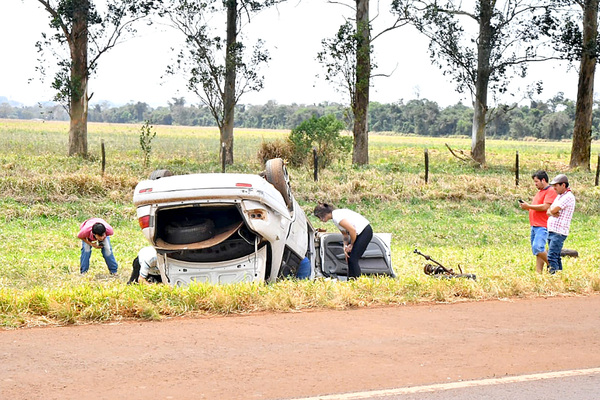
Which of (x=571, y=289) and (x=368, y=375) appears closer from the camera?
(x=368, y=375)

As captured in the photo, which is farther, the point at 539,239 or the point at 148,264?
the point at 539,239

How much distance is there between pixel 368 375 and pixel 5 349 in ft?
9.20

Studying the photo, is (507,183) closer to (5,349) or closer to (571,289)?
(571,289)

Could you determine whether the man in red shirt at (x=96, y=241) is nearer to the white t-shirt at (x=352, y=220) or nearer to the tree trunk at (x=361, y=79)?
the white t-shirt at (x=352, y=220)

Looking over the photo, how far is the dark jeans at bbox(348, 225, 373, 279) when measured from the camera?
10.3m

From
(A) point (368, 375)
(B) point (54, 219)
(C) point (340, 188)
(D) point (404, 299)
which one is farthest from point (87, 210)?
(A) point (368, 375)

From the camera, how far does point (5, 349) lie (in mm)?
6094

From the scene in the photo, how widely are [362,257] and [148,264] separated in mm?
3209

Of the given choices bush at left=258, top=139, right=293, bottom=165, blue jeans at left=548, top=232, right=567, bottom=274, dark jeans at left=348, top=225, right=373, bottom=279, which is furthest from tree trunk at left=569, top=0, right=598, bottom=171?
dark jeans at left=348, top=225, right=373, bottom=279

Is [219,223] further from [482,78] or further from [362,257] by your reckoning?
[482,78]

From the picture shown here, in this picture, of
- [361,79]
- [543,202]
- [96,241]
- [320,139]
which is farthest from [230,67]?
[543,202]

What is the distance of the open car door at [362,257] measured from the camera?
1080 centimetres

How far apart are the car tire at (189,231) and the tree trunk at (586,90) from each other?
26.1 meters

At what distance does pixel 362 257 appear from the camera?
11055 millimetres
